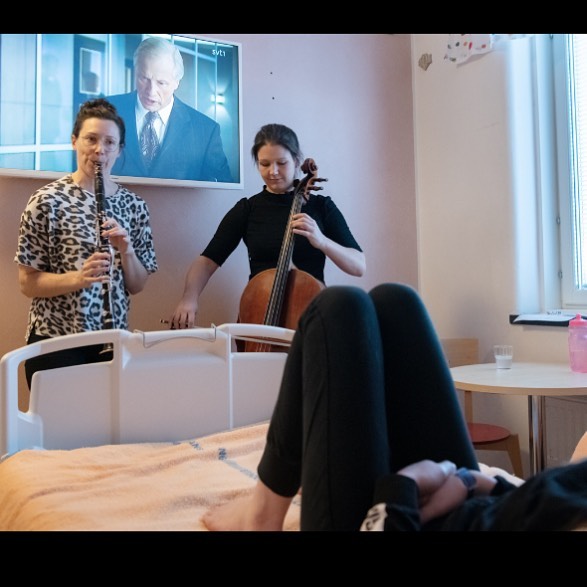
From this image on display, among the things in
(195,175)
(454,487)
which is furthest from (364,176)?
(454,487)

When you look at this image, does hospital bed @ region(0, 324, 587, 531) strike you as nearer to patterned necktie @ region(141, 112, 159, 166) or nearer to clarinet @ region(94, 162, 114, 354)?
clarinet @ region(94, 162, 114, 354)

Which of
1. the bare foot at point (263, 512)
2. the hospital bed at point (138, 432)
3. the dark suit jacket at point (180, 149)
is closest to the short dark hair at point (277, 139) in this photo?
the dark suit jacket at point (180, 149)

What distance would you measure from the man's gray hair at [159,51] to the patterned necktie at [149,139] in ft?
0.52

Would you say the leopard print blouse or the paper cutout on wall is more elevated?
the paper cutout on wall

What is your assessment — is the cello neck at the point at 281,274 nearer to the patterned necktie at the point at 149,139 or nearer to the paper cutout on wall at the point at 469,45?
the patterned necktie at the point at 149,139

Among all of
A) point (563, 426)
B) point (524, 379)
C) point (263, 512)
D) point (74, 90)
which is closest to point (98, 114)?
point (74, 90)

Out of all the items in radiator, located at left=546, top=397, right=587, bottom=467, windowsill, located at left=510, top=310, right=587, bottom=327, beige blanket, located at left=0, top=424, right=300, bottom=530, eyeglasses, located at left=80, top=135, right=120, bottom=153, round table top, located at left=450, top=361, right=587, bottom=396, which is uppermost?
eyeglasses, located at left=80, top=135, right=120, bottom=153

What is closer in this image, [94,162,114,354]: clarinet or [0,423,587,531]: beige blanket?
[0,423,587,531]: beige blanket

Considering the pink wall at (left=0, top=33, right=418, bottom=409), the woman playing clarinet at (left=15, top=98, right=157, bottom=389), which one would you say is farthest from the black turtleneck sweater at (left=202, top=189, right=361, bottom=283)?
the woman playing clarinet at (left=15, top=98, right=157, bottom=389)

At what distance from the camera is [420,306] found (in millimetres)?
805

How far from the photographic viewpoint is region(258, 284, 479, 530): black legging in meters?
0.69

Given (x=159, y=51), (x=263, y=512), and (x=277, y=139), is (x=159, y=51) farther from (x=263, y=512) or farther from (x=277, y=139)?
(x=263, y=512)

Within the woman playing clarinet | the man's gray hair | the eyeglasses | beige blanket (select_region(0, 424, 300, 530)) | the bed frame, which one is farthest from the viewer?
the man's gray hair

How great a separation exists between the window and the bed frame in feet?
3.93
